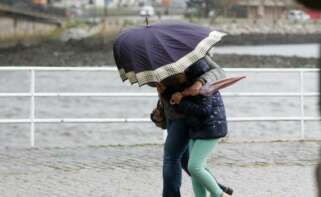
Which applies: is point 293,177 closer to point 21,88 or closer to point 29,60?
point 21,88

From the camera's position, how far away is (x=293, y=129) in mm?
19875

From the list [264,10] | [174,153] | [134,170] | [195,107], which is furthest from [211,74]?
[264,10]

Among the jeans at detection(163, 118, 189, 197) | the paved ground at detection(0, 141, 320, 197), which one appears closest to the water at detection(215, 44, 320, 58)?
the paved ground at detection(0, 141, 320, 197)

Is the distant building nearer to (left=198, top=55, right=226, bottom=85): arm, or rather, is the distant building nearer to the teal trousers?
the teal trousers

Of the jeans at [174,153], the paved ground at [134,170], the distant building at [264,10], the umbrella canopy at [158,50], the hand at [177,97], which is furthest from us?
the distant building at [264,10]

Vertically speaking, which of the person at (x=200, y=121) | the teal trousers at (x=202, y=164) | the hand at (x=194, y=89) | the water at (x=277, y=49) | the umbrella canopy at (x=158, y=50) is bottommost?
the water at (x=277, y=49)

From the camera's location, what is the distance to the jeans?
6203 mm

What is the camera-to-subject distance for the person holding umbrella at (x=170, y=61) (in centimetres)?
593

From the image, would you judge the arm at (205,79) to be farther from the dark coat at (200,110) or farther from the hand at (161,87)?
the hand at (161,87)

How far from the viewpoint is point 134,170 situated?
365 inches

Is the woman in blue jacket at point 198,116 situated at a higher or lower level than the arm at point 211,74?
lower

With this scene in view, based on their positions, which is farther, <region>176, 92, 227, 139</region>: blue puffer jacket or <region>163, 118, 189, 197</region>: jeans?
<region>163, 118, 189, 197</region>: jeans

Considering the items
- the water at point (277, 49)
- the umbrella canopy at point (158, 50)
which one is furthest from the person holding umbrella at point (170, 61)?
the water at point (277, 49)

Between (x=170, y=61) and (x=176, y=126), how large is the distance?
0.53 metres
